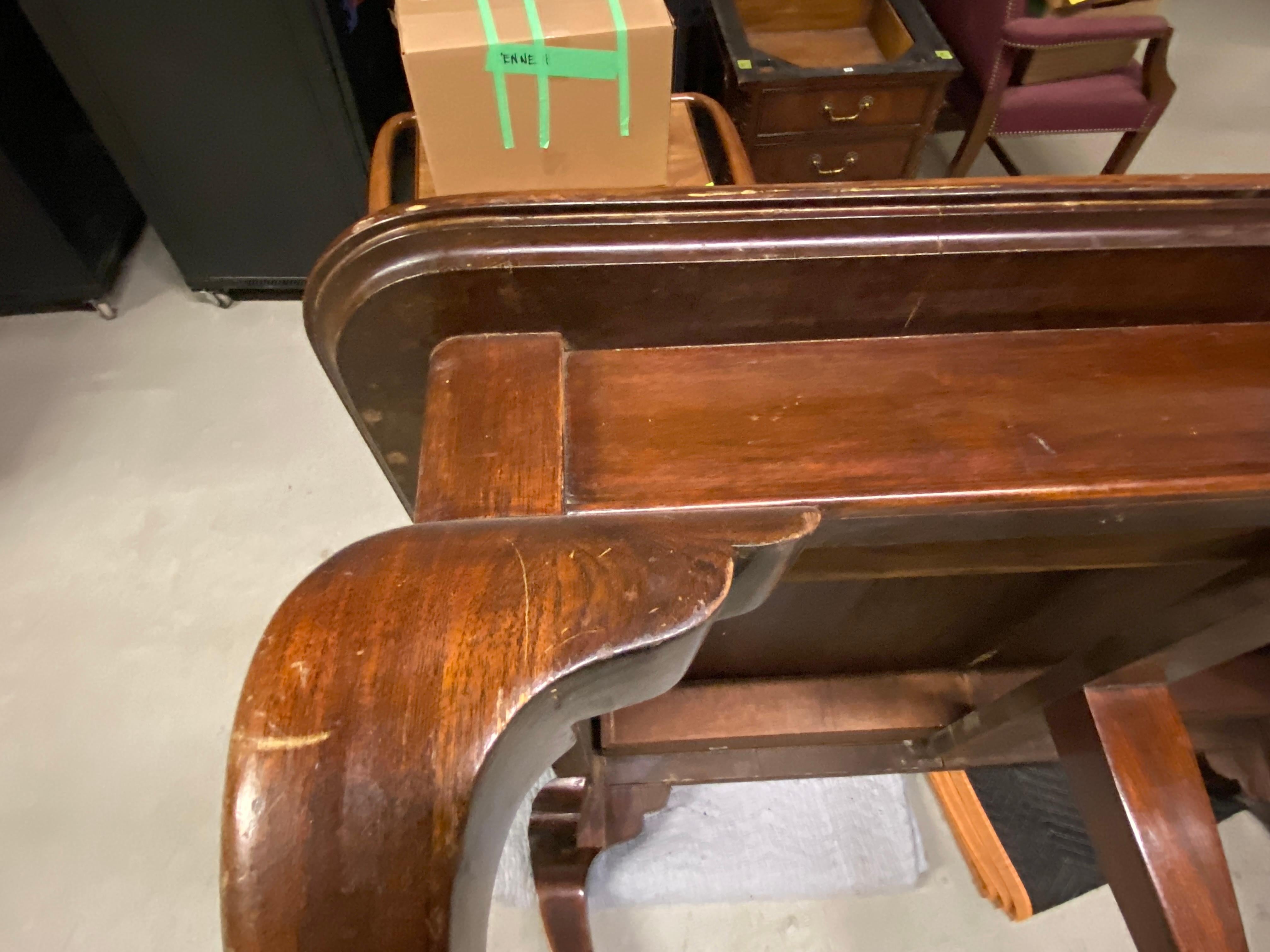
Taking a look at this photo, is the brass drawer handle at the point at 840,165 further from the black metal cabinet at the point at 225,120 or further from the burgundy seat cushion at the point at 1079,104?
the black metal cabinet at the point at 225,120

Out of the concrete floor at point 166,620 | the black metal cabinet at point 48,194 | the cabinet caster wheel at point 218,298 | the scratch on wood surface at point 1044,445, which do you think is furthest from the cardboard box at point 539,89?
the black metal cabinet at point 48,194

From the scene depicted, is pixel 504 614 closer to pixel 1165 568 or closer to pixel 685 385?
pixel 685 385

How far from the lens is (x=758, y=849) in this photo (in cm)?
119

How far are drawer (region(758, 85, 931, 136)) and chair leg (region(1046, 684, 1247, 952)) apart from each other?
146 cm

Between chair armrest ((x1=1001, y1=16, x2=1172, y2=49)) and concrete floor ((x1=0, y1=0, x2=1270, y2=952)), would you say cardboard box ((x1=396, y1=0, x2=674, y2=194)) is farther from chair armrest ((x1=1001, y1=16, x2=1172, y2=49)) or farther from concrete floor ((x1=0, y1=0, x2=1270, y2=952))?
chair armrest ((x1=1001, y1=16, x2=1172, y2=49))

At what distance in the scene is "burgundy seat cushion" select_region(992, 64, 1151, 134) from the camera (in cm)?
193

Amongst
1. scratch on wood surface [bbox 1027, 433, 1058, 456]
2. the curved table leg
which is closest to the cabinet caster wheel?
the curved table leg

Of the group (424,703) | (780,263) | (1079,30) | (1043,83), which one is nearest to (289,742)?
(424,703)

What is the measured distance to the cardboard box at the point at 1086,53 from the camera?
Result: 1.83 m

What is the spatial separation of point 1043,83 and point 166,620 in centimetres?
249

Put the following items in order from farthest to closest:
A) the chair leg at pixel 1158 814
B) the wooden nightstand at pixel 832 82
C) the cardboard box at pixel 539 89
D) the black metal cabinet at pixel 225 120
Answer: the wooden nightstand at pixel 832 82 < the black metal cabinet at pixel 225 120 < the cardboard box at pixel 539 89 < the chair leg at pixel 1158 814

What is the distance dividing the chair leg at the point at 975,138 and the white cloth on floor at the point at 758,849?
162 centimetres

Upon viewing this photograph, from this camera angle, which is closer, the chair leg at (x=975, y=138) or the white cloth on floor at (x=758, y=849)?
the white cloth on floor at (x=758, y=849)

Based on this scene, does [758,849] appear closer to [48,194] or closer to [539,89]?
[539,89]
